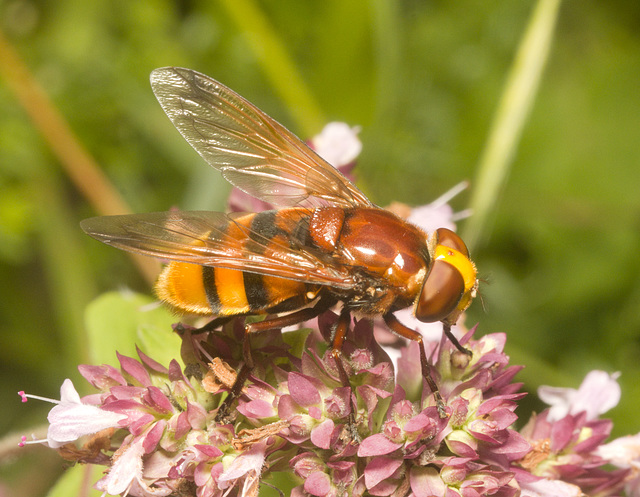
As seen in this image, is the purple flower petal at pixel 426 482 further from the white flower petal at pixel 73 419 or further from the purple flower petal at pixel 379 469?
→ the white flower petal at pixel 73 419

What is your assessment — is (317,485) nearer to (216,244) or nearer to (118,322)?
(216,244)

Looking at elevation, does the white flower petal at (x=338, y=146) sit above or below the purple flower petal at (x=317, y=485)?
above

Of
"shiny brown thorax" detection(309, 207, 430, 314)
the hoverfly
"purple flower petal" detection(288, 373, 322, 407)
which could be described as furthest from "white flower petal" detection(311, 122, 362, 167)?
"purple flower petal" detection(288, 373, 322, 407)

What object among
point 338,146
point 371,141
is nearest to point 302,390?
point 338,146

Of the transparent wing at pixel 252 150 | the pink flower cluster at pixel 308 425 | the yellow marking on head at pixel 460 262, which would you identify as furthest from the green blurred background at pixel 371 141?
the yellow marking on head at pixel 460 262

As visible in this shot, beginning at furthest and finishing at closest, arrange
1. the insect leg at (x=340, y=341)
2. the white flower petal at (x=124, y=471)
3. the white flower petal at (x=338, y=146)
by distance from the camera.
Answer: the white flower petal at (x=338, y=146)
the insect leg at (x=340, y=341)
the white flower petal at (x=124, y=471)

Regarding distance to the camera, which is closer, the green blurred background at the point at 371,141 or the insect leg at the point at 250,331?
the insect leg at the point at 250,331

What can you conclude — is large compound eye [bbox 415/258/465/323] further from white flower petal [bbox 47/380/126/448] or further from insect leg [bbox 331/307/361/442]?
white flower petal [bbox 47/380/126/448]

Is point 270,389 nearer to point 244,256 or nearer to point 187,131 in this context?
point 244,256
